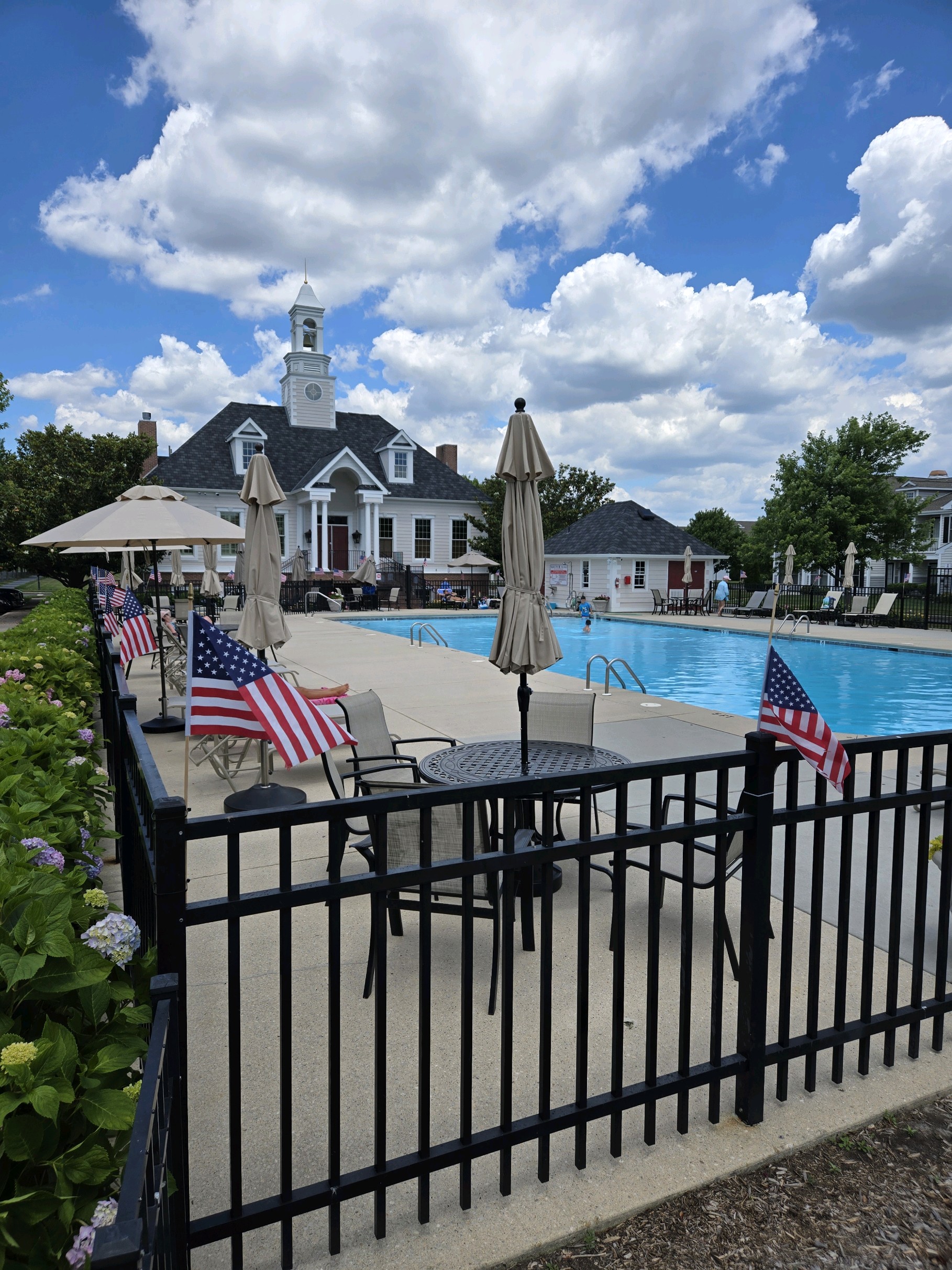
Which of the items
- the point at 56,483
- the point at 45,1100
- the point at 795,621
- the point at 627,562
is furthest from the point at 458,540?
the point at 45,1100

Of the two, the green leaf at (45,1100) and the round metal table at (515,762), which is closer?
the green leaf at (45,1100)

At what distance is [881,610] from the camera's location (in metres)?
27.3

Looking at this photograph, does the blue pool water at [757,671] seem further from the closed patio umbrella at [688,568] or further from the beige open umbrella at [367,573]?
the closed patio umbrella at [688,568]

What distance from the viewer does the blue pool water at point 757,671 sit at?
14.0 metres

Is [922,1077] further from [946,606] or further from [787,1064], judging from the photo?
[946,606]

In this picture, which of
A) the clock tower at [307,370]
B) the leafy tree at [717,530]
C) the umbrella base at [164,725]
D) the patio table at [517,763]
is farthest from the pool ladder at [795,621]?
the leafy tree at [717,530]

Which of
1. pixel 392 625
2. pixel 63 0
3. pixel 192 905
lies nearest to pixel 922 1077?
pixel 192 905

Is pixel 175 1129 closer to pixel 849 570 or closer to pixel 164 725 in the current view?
pixel 164 725

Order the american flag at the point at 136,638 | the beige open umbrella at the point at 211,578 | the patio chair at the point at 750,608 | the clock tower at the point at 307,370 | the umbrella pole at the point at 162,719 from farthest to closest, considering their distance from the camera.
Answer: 1. the clock tower at the point at 307,370
2. the patio chair at the point at 750,608
3. the beige open umbrella at the point at 211,578
4. the umbrella pole at the point at 162,719
5. the american flag at the point at 136,638

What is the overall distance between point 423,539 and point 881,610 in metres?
25.5

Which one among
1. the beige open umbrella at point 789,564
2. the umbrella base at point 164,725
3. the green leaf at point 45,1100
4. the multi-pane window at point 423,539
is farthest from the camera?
the multi-pane window at point 423,539

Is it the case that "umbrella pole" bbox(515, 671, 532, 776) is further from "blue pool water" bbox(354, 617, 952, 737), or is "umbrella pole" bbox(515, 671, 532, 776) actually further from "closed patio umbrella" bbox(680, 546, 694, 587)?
"closed patio umbrella" bbox(680, 546, 694, 587)

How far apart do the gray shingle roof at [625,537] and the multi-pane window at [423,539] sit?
7039 mm

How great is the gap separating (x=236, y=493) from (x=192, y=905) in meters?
39.6
